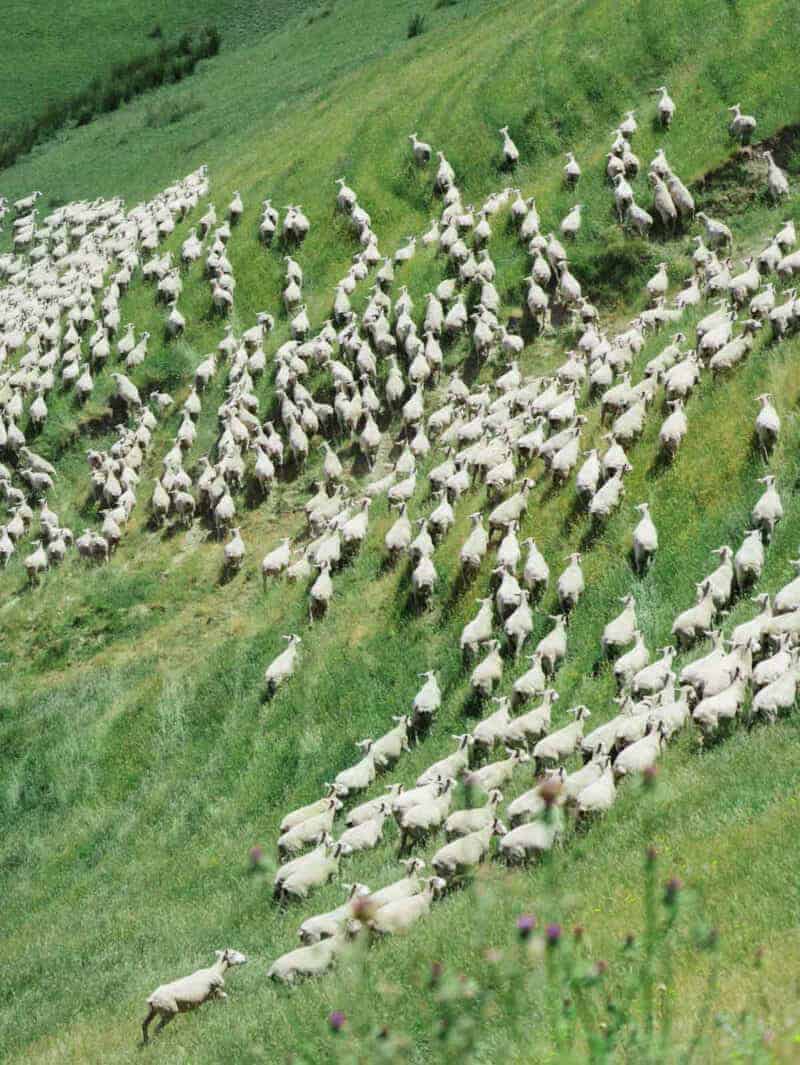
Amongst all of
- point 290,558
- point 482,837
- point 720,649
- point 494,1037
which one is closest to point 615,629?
point 720,649

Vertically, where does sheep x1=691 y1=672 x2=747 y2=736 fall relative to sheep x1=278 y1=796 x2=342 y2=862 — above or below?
above

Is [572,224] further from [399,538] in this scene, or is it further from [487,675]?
[487,675]

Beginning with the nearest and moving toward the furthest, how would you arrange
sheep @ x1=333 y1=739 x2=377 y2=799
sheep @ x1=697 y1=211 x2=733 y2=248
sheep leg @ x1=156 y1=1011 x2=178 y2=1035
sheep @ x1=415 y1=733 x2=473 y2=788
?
1. sheep leg @ x1=156 y1=1011 x2=178 y2=1035
2. sheep @ x1=415 y1=733 x2=473 y2=788
3. sheep @ x1=333 y1=739 x2=377 y2=799
4. sheep @ x1=697 y1=211 x2=733 y2=248

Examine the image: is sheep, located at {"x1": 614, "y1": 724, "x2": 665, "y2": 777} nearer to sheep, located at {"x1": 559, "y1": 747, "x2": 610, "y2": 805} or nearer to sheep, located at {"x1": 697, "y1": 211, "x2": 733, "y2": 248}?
sheep, located at {"x1": 559, "y1": 747, "x2": 610, "y2": 805}

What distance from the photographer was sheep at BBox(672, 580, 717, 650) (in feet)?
60.7

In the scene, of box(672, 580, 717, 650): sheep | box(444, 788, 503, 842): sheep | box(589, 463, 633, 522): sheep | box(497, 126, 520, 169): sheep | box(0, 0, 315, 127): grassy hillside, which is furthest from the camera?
box(0, 0, 315, 127): grassy hillside

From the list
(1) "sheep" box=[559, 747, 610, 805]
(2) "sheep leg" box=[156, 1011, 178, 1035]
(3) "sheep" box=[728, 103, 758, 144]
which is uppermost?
(3) "sheep" box=[728, 103, 758, 144]

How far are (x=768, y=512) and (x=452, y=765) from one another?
6.79 m

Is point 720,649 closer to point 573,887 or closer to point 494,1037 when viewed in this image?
point 573,887

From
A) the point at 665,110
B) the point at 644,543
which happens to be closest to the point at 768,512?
the point at 644,543

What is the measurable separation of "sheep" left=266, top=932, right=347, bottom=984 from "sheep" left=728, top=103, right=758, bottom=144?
29.4 metres

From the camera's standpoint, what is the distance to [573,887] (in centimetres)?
1305

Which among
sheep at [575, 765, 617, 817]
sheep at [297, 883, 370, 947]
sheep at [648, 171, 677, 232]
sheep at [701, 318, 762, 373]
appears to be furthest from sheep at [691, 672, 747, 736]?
sheep at [648, 171, 677, 232]

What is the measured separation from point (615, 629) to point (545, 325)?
16198 mm
